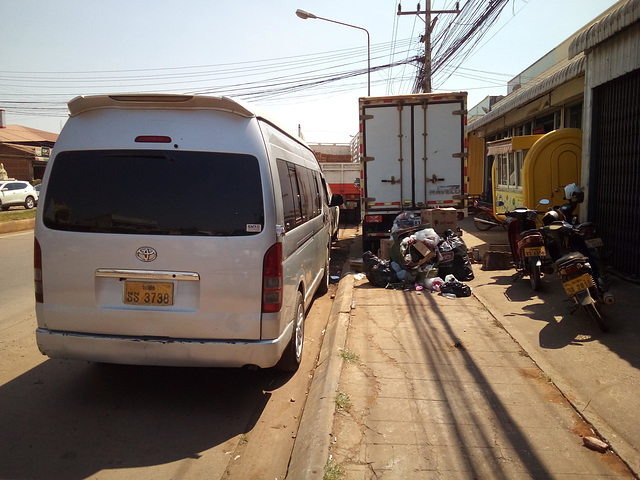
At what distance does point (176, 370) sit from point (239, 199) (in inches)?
77.9

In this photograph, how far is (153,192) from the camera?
3613mm

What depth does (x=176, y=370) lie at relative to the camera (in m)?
4.64

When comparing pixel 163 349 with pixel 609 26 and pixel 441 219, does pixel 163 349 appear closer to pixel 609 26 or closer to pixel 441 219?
pixel 441 219

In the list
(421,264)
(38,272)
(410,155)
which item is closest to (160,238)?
(38,272)

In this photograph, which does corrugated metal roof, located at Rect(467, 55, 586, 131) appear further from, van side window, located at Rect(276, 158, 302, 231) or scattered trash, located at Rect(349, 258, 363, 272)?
van side window, located at Rect(276, 158, 302, 231)

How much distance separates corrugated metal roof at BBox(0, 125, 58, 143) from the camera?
128 ft

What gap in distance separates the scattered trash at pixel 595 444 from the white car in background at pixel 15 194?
28615mm

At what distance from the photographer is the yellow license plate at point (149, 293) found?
3.56 m

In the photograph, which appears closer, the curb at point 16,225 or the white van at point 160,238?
the white van at point 160,238

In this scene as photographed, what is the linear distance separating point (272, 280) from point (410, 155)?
23.6 ft

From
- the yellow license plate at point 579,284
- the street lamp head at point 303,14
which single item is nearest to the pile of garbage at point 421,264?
the yellow license plate at point 579,284

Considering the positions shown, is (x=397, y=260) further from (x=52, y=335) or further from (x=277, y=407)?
(x=52, y=335)

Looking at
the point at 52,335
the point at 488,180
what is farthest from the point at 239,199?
the point at 488,180

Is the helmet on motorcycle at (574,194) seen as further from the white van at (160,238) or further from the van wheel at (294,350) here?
the white van at (160,238)
